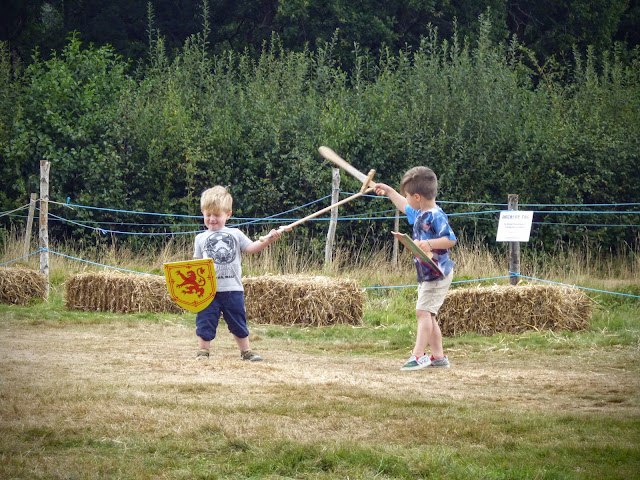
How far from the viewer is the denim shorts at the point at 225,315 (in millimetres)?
8117

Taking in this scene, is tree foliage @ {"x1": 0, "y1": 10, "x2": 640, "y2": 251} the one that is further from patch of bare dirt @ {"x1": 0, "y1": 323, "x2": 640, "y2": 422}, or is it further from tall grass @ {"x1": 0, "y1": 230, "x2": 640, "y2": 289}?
patch of bare dirt @ {"x1": 0, "y1": 323, "x2": 640, "y2": 422}

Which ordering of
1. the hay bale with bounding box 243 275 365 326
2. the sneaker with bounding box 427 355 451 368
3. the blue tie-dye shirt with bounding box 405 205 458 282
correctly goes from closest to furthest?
the blue tie-dye shirt with bounding box 405 205 458 282 < the sneaker with bounding box 427 355 451 368 < the hay bale with bounding box 243 275 365 326

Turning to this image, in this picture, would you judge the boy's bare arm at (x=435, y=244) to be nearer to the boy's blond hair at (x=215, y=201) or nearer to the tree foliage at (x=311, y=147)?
the boy's blond hair at (x=215, y=201)

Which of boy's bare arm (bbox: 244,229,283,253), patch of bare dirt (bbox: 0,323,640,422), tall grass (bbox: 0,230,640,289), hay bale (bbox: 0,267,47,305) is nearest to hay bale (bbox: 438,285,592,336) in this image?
patch of bare dirt (bbox: 0,323,640,422)

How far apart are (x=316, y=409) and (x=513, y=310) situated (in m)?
5.56

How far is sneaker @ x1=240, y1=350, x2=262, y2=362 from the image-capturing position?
8047 millimetres

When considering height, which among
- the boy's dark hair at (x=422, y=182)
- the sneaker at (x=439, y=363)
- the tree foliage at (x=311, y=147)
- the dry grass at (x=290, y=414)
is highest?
the tree foliage at (x=311, y=147)

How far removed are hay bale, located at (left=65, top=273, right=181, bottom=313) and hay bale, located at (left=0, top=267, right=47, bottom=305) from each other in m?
0.81

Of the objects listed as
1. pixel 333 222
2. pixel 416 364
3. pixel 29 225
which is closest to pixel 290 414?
pixel 416 364

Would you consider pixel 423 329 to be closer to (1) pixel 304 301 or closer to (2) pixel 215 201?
(2) pixel 215 201

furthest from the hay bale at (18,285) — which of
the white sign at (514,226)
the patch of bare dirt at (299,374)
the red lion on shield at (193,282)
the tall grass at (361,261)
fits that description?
the white sign at (514,226)

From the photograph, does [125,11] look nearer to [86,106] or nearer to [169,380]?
[86,106]

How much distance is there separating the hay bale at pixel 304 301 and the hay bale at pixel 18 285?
369cm

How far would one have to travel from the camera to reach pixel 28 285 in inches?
519
